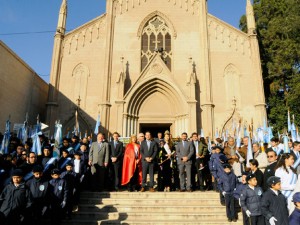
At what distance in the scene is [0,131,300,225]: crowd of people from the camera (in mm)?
5137

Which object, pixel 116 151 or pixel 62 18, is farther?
pixel 62 18

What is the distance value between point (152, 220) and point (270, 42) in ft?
71.2

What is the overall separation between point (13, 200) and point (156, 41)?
17528 mm

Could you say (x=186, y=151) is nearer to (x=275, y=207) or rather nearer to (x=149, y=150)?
(x=149, y=150)

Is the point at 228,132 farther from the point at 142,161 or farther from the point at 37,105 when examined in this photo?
the point at 37,105

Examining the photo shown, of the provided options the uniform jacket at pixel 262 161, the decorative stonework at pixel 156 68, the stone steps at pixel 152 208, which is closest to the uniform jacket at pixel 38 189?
A: the stone steps at pixel 152 208

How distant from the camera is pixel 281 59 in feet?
70.0

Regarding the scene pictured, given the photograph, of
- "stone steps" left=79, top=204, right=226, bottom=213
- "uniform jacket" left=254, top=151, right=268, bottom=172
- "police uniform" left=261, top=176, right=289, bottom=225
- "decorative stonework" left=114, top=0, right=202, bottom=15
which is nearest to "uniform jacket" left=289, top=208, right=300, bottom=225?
"police uniform" left=261, top=176, right=289, bottom=225

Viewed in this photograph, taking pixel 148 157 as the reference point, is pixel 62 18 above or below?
above

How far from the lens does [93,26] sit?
67.5ft

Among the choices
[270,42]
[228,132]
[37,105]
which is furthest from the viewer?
[270,42]

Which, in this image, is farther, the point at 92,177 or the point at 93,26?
the point at 93,26

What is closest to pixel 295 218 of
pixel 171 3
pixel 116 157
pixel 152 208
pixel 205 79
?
pixel 152 208

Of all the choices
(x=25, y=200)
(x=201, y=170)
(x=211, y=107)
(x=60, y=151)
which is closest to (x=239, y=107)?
(x=211, y=107)
